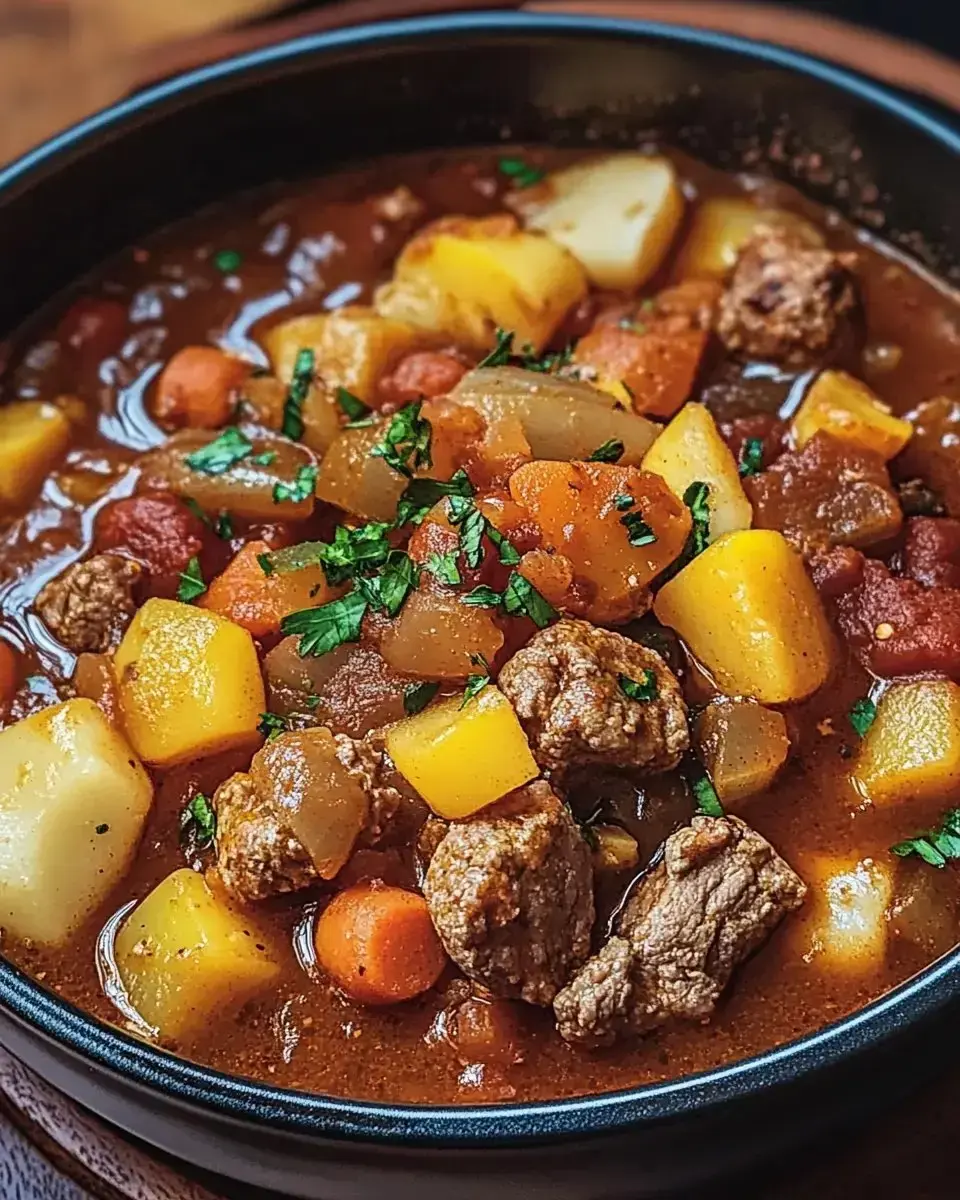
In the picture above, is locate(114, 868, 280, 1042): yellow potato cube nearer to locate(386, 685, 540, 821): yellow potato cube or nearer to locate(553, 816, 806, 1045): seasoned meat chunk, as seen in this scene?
locate(386, 685, 540, 821): yellow potato cube

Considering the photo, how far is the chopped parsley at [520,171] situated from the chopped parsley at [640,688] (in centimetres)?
188

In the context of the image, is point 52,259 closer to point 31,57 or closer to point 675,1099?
point 31,57

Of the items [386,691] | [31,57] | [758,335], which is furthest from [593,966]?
[31,57]

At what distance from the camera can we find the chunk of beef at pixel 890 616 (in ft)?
10.1

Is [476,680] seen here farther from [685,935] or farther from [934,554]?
[934,554]

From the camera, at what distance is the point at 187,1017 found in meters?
2.75

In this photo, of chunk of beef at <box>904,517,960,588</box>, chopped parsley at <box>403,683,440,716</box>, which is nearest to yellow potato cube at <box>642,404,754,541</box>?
A: chunk of beef at <box>904,517,960,588</box>

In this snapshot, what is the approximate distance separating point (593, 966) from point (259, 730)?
84cm

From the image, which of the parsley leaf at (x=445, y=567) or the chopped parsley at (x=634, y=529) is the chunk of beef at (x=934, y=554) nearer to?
the chopped parsley at (x=634, y=529)

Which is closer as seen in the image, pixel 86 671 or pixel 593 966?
pixel 593 966

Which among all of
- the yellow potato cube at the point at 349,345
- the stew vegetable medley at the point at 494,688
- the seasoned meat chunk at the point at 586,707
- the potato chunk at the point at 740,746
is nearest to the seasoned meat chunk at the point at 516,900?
the stew vegetable medley at the point at 494,688

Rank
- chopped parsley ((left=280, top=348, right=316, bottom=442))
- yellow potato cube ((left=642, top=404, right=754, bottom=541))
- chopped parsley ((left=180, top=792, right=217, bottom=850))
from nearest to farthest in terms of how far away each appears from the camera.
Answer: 1. chopped parsley ((left=180, top=792, right=217, bottom=850))
2. yellow potato cube ((left=642, top=404, right=754, bottom=541))
3. chopped parsley ((left=280, top=348, right=316, bottom=442))

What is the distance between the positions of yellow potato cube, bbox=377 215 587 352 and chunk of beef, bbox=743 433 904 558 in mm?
781

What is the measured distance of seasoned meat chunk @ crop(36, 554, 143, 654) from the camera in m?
3.24
